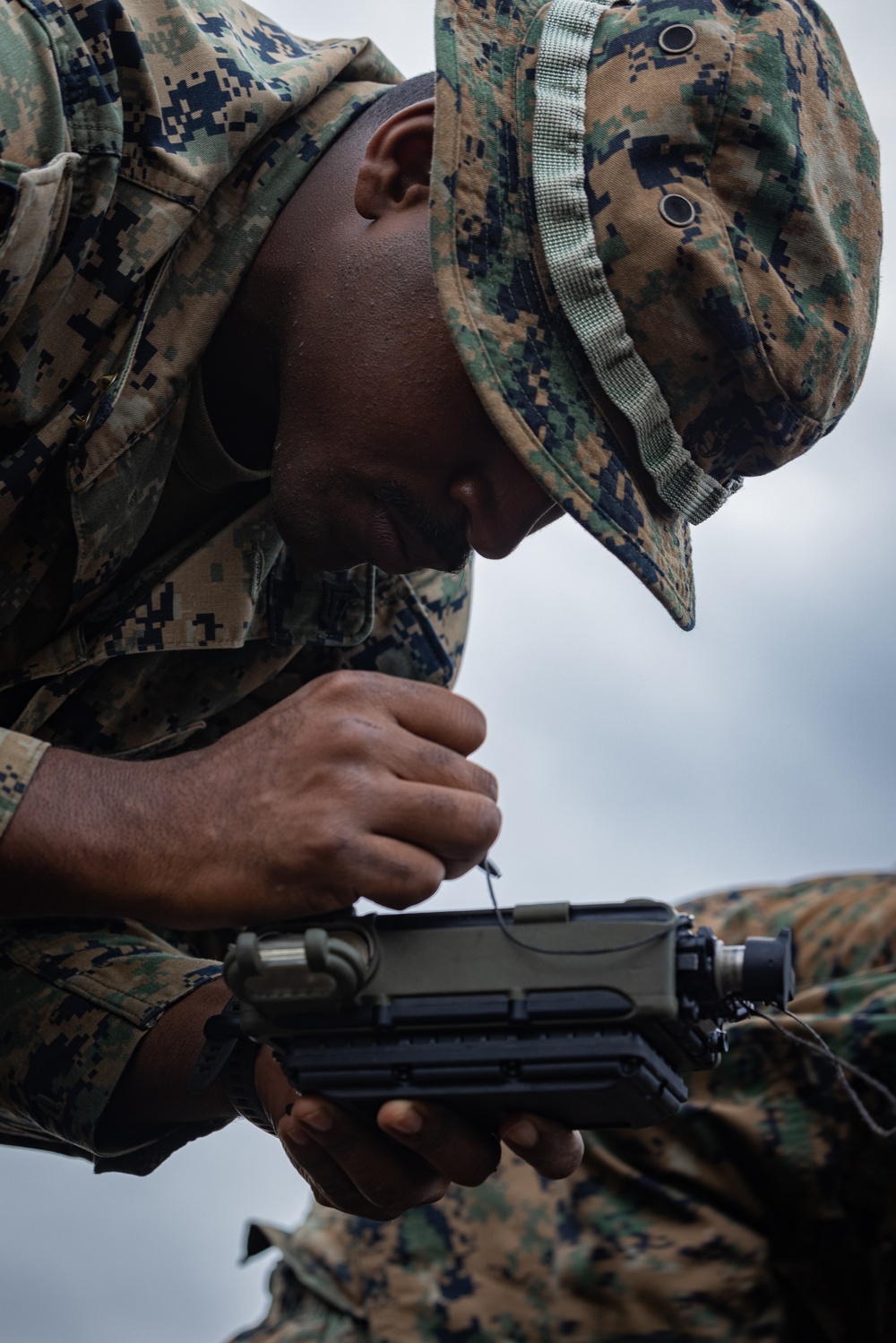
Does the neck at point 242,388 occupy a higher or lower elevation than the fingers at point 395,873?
higher

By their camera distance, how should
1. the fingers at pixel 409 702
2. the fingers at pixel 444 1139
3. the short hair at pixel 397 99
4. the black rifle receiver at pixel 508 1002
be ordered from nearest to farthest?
the black rifle receiver at pixel 508 1002, the fingers at pixel 444 1139, the fingers at pixel 409 702, the short hair at pixel 397 99

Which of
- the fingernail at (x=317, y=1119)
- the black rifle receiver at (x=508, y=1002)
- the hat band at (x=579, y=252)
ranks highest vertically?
the hat band at (x=579, y=252)

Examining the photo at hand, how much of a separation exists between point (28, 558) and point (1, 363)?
45 centimetres

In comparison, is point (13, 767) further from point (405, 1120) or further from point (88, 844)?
point (405, 1120)

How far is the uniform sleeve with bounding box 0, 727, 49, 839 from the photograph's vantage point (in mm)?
2275

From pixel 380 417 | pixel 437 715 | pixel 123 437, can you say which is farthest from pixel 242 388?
pixel 437 715

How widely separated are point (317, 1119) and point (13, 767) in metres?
0.74

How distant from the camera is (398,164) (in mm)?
2639

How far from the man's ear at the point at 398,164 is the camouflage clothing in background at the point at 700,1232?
1753 millimetres

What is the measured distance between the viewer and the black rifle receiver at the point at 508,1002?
6.45ft

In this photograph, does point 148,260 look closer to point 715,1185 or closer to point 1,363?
point 1,363

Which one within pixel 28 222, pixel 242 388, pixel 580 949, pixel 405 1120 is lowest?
pixel 405 1120

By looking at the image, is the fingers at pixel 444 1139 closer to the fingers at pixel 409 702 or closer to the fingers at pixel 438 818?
the fingers at pixel 438 818

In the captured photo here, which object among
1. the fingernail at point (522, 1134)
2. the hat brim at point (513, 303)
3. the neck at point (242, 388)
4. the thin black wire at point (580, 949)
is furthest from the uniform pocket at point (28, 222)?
the fingernail at point (522, 1134)
